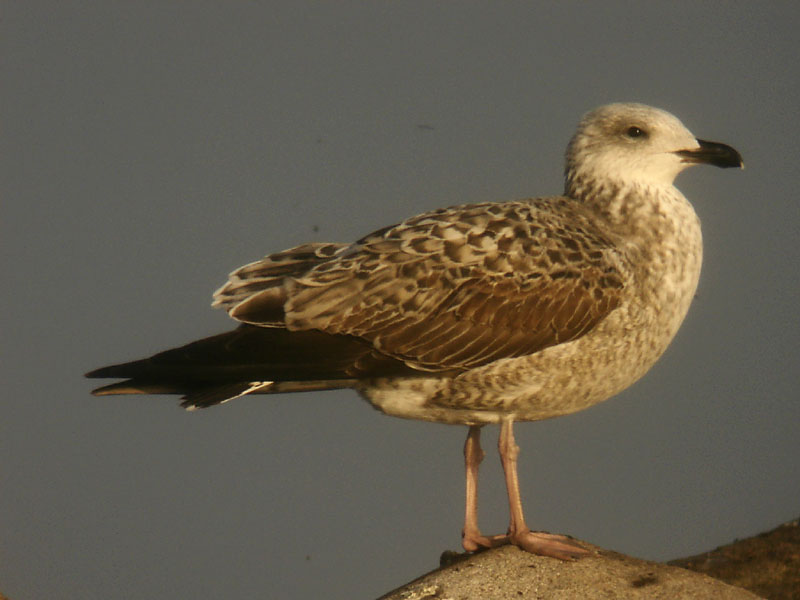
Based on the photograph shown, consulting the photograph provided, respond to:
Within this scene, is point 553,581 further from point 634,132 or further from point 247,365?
point 634,132

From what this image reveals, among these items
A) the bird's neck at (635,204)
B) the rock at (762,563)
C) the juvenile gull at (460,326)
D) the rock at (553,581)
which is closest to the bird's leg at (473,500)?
the rock at (553,581)

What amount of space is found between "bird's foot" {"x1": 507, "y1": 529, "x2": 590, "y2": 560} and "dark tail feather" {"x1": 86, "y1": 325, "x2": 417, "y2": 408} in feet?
4.17

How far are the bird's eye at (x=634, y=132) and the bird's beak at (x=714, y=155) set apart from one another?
0.26m

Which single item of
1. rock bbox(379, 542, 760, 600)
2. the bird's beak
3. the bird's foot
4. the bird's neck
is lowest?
rock bbox(379, 542, 760, 600)

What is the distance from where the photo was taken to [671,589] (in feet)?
24.4

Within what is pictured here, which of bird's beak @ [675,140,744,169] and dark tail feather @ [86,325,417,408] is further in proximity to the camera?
bird's beak @ [675,140,744,169]

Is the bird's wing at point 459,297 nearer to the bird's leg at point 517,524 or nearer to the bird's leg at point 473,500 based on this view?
the bird's leg at point 517,524

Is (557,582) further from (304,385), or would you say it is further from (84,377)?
(84,377)

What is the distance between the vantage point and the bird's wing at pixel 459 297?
7.20 m

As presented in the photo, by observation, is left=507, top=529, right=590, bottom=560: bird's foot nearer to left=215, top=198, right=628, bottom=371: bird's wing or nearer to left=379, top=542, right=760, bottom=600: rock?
left=379, top=542, right=760, bottom=600: rock

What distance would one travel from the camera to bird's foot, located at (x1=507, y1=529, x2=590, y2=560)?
7539 millimetres

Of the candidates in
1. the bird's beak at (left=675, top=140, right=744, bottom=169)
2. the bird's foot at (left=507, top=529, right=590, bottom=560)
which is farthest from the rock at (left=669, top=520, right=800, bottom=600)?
the bird's beak at (left=675, top=140, right=744, bottom=169)

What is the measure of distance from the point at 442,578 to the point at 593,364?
154 cm

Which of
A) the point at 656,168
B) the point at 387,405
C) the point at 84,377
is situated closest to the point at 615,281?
the point at 656,168
